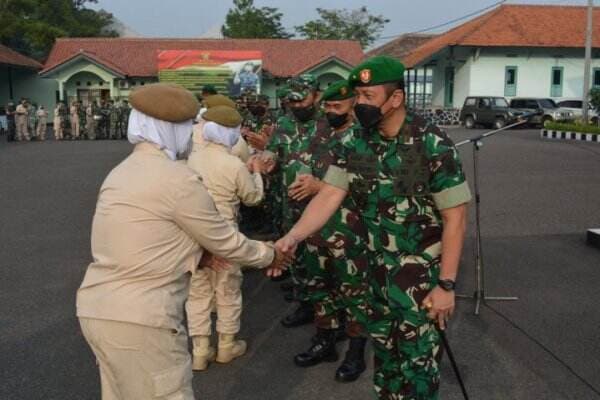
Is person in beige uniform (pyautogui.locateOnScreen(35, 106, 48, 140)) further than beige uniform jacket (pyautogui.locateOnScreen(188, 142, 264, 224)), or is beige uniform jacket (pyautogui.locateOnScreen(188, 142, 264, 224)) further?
person in beige uniform (pyautogui.locateOnScreen(35, 106, 48, 140))

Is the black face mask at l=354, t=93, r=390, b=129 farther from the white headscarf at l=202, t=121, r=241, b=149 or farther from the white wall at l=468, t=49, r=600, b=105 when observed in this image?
the white wall at l=468, t=49, r=600, b=105

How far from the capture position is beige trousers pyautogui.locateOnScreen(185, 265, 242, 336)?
4.18 metres

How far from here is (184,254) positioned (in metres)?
2.39

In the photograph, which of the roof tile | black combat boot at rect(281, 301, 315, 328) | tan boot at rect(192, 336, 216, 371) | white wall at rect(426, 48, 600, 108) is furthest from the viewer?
white wall at rect(426, 48, 600, 108)

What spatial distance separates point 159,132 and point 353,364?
90.1 inches

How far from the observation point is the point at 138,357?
2.27 meters

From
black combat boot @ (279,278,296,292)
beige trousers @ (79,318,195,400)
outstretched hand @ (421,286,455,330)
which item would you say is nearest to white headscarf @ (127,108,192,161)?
beige trousers @ (79,318,195,400)

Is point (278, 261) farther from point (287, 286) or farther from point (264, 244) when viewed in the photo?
point (287, 286)

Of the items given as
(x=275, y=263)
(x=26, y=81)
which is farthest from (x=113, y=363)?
(x=26, y=81)

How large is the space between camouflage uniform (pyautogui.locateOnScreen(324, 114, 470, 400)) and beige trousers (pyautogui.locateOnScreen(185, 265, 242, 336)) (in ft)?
5.34

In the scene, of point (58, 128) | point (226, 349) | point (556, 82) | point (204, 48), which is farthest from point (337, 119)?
point (556, 82)

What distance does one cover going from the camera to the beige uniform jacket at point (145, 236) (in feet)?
7.36

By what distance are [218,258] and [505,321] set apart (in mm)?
3095

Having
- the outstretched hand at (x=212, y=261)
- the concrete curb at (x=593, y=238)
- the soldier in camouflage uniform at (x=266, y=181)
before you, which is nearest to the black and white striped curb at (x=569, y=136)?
the concrete curb at (x=593, y=238)
